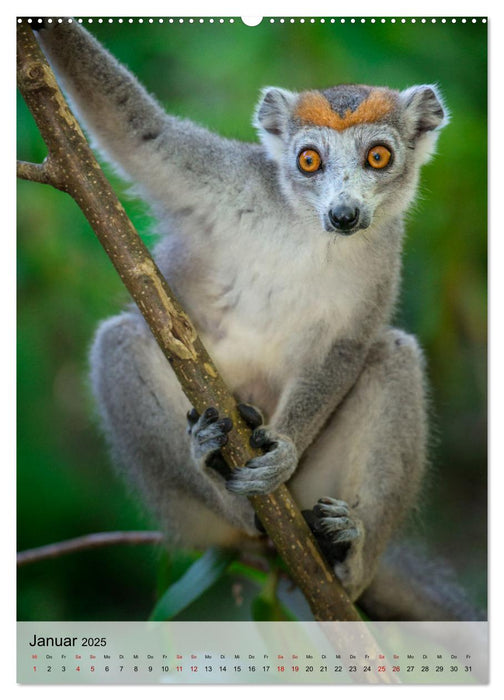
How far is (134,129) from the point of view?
371 cm

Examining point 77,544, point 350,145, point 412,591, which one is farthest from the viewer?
point 412,591

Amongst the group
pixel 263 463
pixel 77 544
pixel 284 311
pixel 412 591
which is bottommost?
pixel 412 591

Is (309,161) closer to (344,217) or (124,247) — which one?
(344,217)

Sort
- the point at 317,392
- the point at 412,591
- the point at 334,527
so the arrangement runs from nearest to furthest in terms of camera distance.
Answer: the point at 334,527, the point at 317,392, the point at 412,591

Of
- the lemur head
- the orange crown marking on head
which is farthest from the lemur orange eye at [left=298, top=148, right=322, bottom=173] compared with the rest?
the orange crown marking on head

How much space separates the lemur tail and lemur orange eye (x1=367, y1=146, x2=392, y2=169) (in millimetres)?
2140

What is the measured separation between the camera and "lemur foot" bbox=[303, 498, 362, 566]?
3.64 metres

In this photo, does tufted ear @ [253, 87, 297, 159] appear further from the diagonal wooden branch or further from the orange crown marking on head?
the diagonal wooden branch

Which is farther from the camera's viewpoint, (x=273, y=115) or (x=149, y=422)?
(x=149, y=422)

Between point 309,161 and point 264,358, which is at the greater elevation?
point 309,161

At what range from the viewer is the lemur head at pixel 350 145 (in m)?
3.34

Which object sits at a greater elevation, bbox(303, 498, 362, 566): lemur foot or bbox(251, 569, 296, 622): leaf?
bbox(303, 498, 362, 566): lemur foot

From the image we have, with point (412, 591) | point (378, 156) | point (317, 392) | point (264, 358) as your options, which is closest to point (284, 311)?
point (264, 358)

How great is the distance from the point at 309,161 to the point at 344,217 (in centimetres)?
41
